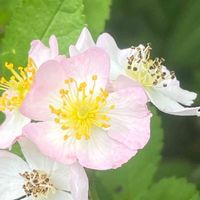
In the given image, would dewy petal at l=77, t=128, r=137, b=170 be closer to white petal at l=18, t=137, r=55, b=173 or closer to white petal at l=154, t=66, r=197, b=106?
white petal at l=18, t=137, r=55, b=173

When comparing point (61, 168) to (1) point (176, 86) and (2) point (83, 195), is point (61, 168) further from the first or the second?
(1) point (176, 86)

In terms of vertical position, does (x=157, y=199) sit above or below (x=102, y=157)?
below

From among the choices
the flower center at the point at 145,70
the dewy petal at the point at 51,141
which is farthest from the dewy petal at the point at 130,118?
the flower center at the point at 145,70

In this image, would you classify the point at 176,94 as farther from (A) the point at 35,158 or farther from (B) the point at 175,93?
(A) the point at 35,158

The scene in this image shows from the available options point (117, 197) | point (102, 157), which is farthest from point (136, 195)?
point (102, 157)

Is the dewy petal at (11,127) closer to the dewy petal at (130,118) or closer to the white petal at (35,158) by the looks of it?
the white petal at (35,158)

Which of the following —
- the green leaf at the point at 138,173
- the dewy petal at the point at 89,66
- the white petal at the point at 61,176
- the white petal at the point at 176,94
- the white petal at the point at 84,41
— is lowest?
the green leaf at the point at 138,173
